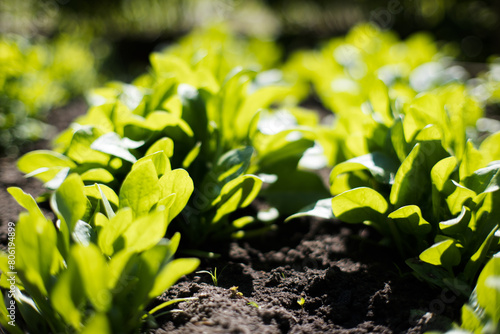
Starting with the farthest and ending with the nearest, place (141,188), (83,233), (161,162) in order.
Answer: (161,162), (141,188), (83,233)

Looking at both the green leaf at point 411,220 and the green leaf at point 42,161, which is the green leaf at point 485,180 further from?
the green leaf at point 42,161

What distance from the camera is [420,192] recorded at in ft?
5.29

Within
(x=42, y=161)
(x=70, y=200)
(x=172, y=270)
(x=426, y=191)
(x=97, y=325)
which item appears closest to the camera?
(x=97, y=325)

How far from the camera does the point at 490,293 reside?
3.88ft

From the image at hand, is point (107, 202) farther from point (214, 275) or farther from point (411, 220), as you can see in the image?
point (411, 220)

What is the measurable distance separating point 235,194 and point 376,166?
1.91 feet

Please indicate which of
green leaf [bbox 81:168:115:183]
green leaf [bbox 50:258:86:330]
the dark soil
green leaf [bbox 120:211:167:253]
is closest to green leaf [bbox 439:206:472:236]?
the dark soil

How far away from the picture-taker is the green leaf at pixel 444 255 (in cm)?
137

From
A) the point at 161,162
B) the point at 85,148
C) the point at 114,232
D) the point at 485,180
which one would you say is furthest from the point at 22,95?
the point at 485,180

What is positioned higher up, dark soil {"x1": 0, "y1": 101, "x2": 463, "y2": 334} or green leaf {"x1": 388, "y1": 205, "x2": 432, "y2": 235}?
green leaf {"x1": 388, "y1": 205, "x2": 432, "y2": 235}

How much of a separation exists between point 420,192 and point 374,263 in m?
0.35

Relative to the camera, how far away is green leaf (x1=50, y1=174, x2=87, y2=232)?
1222mm

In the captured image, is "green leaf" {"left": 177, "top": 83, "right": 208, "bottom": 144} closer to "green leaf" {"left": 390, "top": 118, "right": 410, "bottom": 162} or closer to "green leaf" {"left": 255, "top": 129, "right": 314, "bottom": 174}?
"green leaf" {"left": 255, "top": 129, "right": 314, "bottom": 174}

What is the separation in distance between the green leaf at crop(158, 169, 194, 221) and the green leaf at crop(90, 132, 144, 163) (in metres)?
0.27
